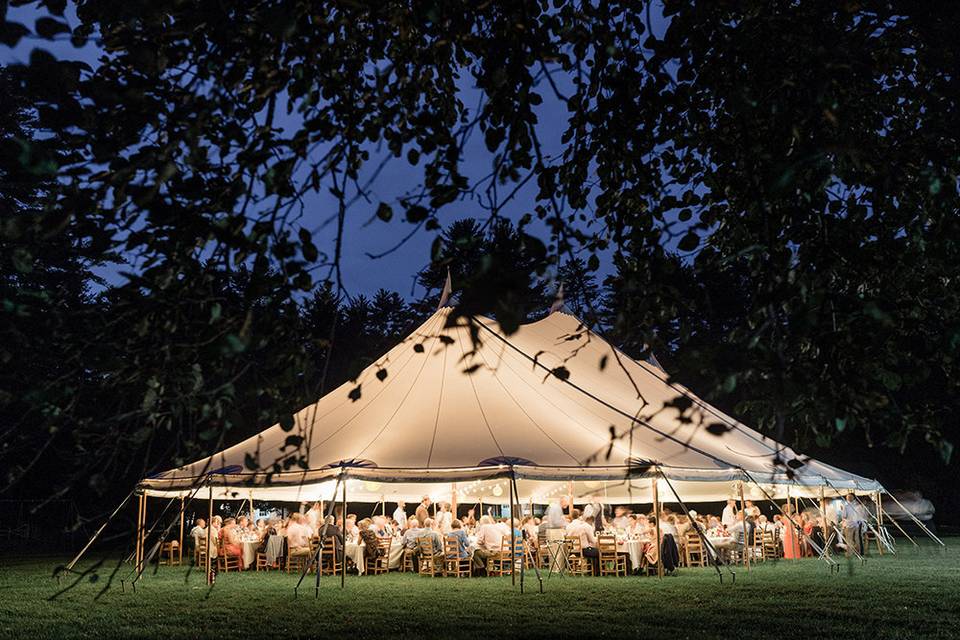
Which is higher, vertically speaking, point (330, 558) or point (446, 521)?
point (446, 521)

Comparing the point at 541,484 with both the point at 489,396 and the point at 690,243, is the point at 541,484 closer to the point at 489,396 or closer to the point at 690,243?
the point at 489,396

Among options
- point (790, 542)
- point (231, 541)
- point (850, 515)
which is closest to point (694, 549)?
point (850, 515)

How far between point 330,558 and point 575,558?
3.98 metres

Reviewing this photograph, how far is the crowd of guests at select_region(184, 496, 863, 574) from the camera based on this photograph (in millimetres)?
12828

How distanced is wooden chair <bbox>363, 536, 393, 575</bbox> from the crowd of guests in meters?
0.08

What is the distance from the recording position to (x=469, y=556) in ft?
41.7

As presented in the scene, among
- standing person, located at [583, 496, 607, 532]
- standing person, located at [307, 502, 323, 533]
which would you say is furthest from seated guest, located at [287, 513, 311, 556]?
standing person, located at [583, 496, 607, 532]

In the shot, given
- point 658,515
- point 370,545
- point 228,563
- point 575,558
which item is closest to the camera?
point 658,515

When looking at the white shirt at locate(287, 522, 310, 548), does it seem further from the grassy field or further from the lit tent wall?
the grassy field

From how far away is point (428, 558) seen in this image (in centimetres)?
1327

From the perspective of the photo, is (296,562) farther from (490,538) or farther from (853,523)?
(853,523)

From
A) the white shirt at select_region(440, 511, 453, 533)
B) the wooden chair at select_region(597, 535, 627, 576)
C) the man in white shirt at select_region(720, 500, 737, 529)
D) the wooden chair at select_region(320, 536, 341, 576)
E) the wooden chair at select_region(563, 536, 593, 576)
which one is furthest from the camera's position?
the man in white shirt at select_region(720, 500, 737, 529)

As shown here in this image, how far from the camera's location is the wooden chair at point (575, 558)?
1291 cm

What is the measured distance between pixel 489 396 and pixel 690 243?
10.3 metres
